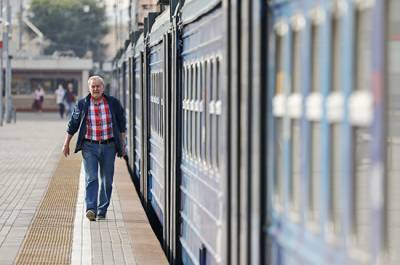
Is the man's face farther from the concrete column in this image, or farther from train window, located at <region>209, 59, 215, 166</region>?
the concrete column

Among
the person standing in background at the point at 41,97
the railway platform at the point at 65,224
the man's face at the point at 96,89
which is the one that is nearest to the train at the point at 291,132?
the railway platform at the point at 65,224

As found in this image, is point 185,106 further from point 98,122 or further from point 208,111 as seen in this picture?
point 98,122

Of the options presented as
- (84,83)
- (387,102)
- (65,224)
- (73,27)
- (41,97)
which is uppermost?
(73,27)

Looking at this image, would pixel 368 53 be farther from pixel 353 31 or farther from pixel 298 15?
pixel 298 15

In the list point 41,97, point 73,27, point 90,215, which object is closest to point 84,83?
point 41,97

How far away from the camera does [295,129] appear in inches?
197

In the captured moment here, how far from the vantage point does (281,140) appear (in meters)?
5.32

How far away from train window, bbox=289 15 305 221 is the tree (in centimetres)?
12784

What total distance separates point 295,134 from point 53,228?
8701mm

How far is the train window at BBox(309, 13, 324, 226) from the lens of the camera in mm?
4547

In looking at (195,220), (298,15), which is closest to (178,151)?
(195,220)

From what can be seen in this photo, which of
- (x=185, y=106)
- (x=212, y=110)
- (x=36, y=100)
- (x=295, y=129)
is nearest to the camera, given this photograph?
(x=295, y=129)

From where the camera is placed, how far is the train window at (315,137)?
14.9 ft

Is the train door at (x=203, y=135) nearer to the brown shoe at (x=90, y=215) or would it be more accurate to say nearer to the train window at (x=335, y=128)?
the train window at (x=335, y=128)
